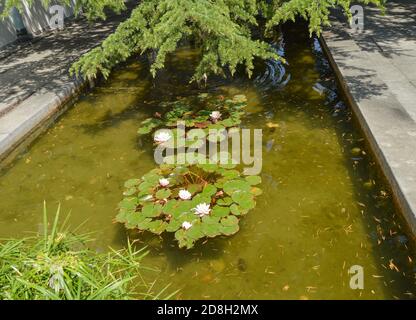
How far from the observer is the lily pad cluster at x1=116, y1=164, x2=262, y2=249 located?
11.3 ft

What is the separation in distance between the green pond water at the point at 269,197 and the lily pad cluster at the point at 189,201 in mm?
137

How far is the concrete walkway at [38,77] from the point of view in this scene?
5672 millimetres

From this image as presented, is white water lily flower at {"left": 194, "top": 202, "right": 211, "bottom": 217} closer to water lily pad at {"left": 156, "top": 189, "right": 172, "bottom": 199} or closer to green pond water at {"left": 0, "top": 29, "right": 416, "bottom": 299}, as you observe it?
green pond water at {"left": 0, "top": 29, "right": 416, "bottom": 299}

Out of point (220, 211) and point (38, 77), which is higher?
point (38, 77)

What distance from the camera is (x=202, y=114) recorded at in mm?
5723

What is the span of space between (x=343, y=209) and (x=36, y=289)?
278 cm

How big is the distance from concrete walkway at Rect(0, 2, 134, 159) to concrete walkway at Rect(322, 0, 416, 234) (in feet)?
15.5

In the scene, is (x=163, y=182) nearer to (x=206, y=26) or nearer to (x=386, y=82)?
(x=206, y=26)

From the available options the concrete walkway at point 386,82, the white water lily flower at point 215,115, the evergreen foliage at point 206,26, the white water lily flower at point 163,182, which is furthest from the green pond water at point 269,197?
the evergreen foliage at point 206,26

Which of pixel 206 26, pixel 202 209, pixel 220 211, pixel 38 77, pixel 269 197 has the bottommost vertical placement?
pixel 269 197

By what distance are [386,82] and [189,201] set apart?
3.78 m

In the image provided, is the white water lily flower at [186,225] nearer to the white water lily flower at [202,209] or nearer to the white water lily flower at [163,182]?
the white water lily flower at [202,209]

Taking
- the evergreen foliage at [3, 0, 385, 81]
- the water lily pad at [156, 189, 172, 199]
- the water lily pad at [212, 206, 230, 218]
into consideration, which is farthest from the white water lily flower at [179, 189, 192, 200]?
the evergreen foliage at [3, 0, 385, 81]

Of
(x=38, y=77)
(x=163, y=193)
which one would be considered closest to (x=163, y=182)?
(x=163, y=193)
